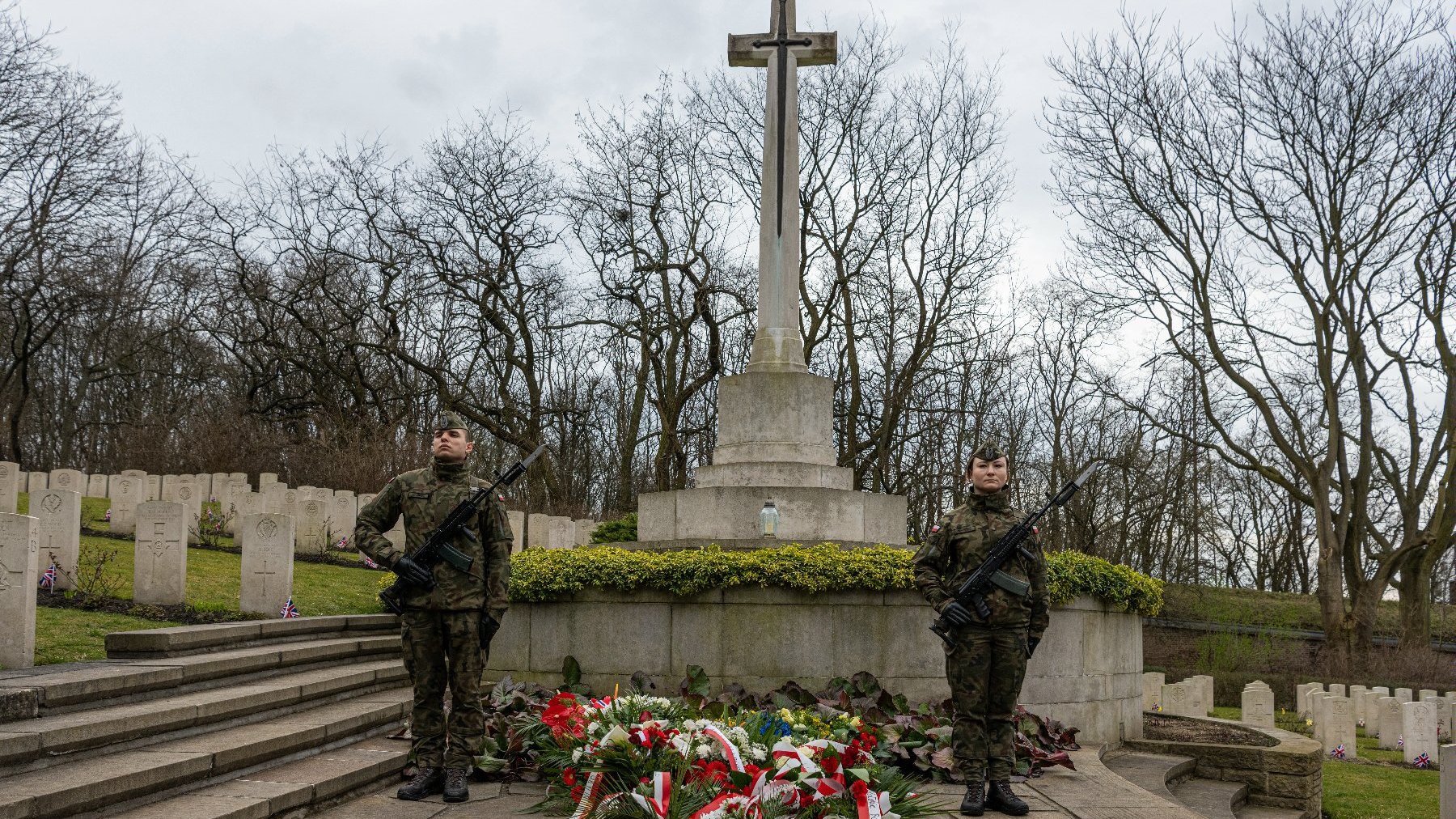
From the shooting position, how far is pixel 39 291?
90.4 ft

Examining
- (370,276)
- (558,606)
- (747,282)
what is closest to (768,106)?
(558,606)

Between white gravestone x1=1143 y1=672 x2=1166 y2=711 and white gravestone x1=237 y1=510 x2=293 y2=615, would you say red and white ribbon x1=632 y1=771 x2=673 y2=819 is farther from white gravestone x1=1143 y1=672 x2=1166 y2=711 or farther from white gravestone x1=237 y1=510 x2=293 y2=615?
white gravestone x1=1143 y1=672 x2=1166 y2=711

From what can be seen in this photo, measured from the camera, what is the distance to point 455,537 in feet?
20.3

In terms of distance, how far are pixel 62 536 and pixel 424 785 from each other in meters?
6.49

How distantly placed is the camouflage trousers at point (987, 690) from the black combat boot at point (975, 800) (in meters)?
0.08

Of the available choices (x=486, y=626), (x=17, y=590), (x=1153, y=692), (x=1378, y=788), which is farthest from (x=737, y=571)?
(x=1153, y=692)

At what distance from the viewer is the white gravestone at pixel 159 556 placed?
10453mm

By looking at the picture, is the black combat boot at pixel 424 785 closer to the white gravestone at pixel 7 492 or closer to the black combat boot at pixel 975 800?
the black combat boot at pixel 975 800

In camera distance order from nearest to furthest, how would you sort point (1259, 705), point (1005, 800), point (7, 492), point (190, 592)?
point (1005, 800)
point (190, 592)
point (7, 492)
point (1259, 705)

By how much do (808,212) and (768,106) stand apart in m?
14.0

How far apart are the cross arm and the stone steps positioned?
7464mm

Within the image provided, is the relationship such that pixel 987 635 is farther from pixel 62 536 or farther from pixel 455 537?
pixel 62 536

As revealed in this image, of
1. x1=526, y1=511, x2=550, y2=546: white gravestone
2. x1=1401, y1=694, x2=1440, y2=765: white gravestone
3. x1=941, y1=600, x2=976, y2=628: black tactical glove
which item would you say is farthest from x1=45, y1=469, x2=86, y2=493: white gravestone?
x1=1401, y1=694, x2=1440, y2=765: white gravestone

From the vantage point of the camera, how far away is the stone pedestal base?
35.0 ft
